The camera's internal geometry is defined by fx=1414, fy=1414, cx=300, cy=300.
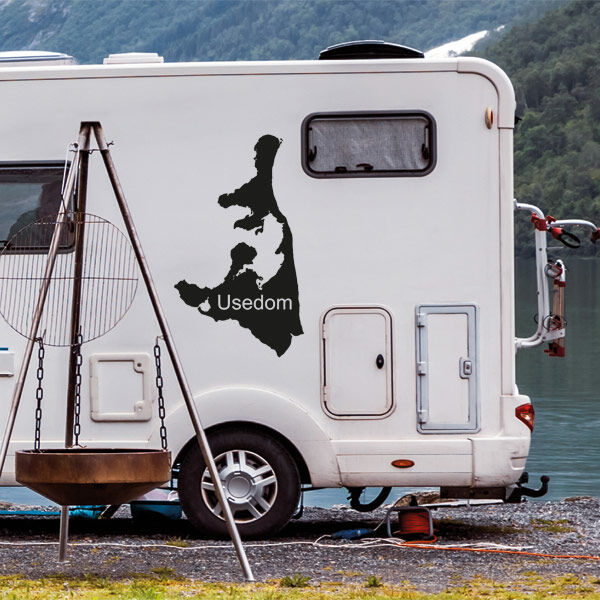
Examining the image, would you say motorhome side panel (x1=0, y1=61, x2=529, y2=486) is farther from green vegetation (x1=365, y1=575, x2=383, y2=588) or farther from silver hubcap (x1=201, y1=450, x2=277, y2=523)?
green vegetation (x1=365, y1=575, x2=383, y2=588)

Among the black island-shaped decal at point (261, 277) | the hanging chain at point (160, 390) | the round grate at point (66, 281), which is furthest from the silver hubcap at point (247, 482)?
the round grate at point (66, 281)

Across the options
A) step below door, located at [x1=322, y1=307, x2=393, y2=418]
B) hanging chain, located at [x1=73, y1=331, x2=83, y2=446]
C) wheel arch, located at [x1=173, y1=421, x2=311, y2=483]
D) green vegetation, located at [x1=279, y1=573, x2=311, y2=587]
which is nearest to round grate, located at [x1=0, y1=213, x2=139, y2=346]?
hanging chain, located at [x1=73, y1=331, x2=83, y2=446]

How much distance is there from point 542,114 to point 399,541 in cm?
12081

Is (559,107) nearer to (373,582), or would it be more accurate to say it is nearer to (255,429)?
→ (255,429)

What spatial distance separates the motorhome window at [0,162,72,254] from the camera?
29.4 feet

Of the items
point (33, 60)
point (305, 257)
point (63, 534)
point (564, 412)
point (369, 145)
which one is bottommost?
point (564, 412)

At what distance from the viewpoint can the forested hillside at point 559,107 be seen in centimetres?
11250

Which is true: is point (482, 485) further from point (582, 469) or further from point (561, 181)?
point (561, 181)

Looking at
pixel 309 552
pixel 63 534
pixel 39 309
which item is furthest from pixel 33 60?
pixel 309 552

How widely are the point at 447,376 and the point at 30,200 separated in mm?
2862

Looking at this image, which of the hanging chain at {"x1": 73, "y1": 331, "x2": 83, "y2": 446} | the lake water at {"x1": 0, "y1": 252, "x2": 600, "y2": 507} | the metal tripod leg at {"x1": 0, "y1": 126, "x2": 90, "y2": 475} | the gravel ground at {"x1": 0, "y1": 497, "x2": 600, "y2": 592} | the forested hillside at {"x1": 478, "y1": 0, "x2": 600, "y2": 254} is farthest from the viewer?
the forested hillside at {"x1": 478, "y1": 0, "x2": 600, "y2": 254}

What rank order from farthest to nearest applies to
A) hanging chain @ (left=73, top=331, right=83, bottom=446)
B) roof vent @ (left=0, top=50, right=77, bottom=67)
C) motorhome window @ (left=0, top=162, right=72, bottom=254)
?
roof vent @ (left=0, top=50, right=77, bottom=67) < motorhome window @ (left=0, top=162, right=72, bottom=254) < hanging chain @ (left=73, top=331, right=83, bottom=446)

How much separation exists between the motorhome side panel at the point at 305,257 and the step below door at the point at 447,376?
0.04 meters

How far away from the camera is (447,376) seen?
345 inches
